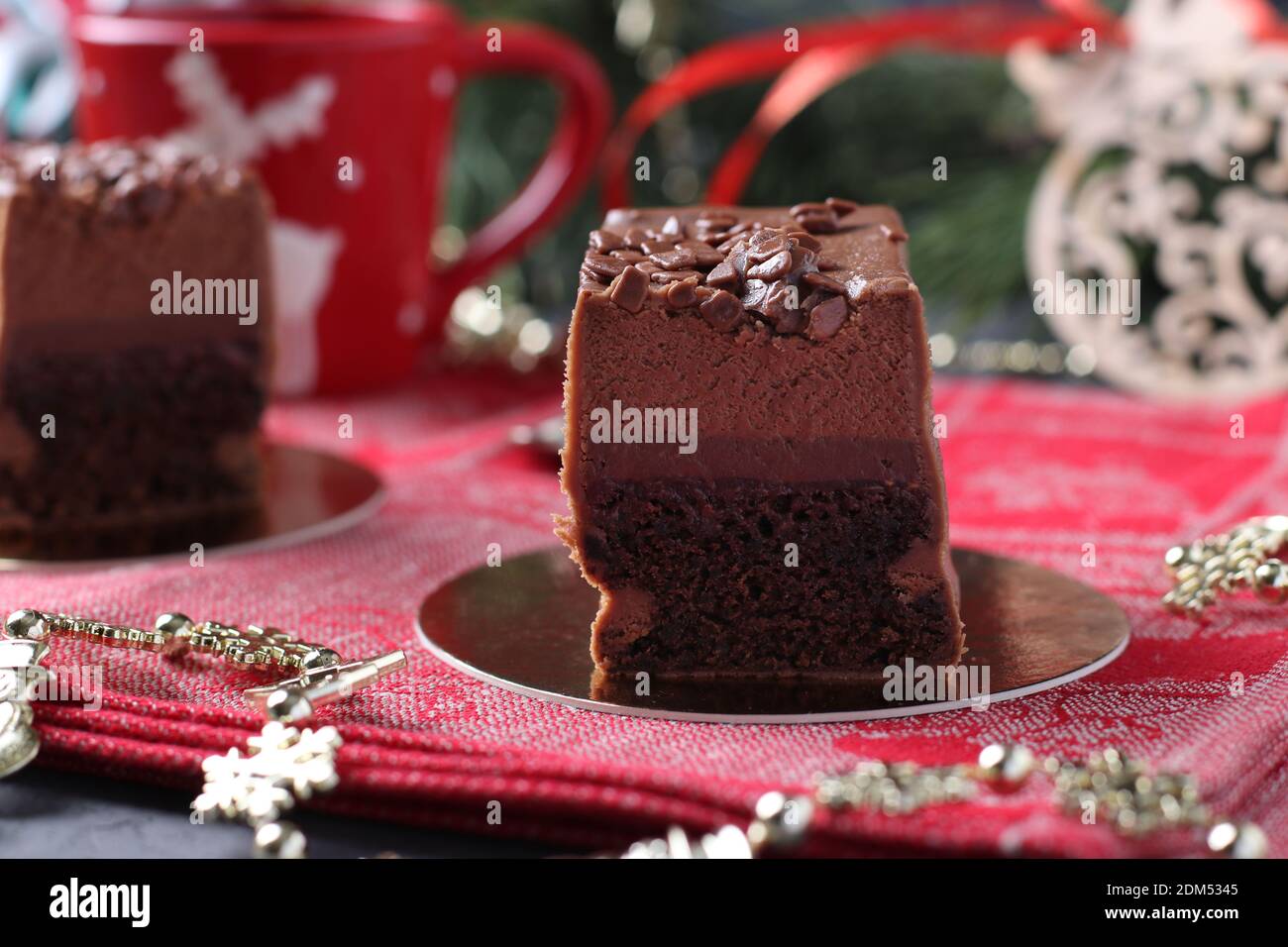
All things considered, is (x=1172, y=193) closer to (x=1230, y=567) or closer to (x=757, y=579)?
(x=1230, y=567)

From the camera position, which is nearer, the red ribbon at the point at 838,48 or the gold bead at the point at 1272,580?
the gold bead at the point at 1272,580

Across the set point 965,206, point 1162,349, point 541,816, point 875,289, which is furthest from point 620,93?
point 541,816

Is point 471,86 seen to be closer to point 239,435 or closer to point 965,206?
point 965,206

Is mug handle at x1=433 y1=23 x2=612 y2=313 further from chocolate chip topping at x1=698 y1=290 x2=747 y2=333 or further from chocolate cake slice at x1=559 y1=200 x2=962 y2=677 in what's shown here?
chocolate chip topping at x1=698 y1=290 x2=747 y2=333

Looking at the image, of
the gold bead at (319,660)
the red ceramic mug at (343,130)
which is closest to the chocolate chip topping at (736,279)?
the gold bead at (319,660)

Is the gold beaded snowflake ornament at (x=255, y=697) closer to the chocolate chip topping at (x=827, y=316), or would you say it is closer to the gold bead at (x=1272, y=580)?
the chocolate chip topping at (x=827, y=316)

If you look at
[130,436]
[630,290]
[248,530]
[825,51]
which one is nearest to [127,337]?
[130,436]
